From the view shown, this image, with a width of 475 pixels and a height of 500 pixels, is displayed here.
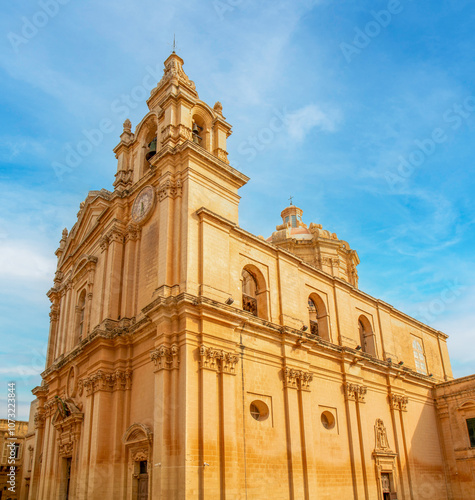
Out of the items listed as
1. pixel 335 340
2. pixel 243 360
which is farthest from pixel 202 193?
pixel 335 340

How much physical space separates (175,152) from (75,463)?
12.8 meters

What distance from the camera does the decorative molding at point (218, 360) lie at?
16078mm

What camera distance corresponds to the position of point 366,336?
2741 centimetres

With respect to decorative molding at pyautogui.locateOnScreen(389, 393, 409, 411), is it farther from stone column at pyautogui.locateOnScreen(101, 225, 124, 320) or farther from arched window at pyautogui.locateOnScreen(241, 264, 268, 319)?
stone column at pyautogui.locateOnScreen(101, 225, 124, 320)

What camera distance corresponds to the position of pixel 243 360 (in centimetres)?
1800

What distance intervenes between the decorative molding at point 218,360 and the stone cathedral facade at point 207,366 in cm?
5

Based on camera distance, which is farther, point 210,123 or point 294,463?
point 210,123

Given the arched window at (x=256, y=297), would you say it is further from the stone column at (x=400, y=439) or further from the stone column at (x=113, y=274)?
the stone column at (x=400, y=439)

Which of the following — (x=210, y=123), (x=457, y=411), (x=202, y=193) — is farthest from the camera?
(x=457, y=411)

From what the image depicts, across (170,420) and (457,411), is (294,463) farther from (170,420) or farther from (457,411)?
(457,411)

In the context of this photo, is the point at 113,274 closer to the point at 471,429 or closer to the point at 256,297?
the point at 256,297

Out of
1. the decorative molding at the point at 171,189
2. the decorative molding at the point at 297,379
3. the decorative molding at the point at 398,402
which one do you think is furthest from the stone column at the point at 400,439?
the decorative molding at the point at 171,189

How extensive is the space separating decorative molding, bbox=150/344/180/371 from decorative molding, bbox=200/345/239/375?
0.83 m

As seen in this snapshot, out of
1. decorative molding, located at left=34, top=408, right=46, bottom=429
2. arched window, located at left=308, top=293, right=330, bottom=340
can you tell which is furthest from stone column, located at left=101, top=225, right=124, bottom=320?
arched window, located at left=308, top=293, right=330, bottom=340
